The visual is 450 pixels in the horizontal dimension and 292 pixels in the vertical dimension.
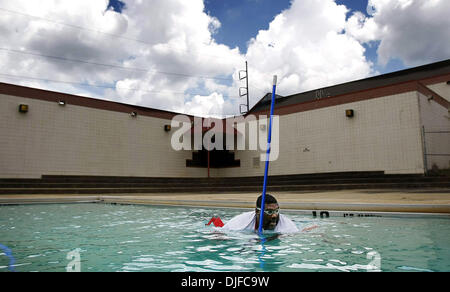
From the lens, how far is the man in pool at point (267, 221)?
4.09 metres

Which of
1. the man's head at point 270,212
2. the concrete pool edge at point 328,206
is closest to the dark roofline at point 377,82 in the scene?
the concrete pool edge at point 328,206

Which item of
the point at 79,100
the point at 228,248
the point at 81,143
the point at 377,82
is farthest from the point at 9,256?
the point at 377,82

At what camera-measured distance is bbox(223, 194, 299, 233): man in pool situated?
409 centimetres

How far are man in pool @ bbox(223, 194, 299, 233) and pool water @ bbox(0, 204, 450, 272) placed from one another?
0.52ft

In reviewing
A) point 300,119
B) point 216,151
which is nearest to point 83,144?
point 216,151

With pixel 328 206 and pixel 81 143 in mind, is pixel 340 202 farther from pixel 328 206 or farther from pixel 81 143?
pixel 81 143

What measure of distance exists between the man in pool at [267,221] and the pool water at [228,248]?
16 cm

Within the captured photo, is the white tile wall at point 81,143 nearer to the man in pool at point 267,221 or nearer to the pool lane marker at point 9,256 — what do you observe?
the pool lane marker at point 9,256

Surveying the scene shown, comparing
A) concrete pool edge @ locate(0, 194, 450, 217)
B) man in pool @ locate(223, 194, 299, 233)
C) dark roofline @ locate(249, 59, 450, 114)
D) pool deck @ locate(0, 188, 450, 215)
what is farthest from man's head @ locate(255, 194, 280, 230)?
dark roofline @ locate(249, 59, 450, 114)

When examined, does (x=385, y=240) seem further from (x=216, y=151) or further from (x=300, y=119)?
(x=216, y=151)

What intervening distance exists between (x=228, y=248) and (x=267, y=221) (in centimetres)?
85

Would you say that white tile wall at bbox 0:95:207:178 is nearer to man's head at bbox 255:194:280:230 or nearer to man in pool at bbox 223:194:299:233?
man in pool at bbox 223:194:299:233

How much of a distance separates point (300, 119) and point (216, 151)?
640cm

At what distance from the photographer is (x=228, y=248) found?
3494 millimetres
